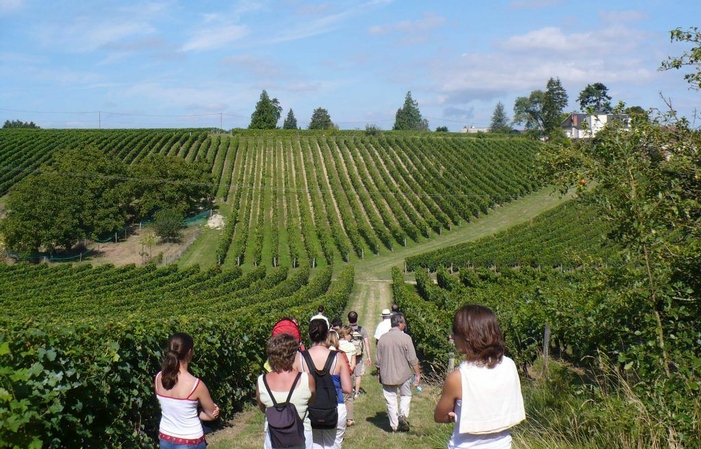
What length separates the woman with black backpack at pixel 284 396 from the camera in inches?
187

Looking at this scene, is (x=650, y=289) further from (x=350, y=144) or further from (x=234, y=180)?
(x=350, y=144)

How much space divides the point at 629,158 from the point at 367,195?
5440cm

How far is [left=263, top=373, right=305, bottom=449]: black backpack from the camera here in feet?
15.6

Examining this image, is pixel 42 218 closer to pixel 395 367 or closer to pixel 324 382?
pixel 395 367

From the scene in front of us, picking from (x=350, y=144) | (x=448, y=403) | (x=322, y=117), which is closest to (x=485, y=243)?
(x=350, y=144)

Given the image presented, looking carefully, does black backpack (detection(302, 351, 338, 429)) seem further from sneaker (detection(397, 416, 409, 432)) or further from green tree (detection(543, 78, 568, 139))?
green tree (detection(543, 78, 568, 139))

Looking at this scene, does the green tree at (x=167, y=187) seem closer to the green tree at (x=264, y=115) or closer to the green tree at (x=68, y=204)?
the green tree at (x=68, y=204)

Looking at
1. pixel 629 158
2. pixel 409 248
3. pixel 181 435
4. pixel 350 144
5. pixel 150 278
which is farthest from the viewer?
pixel 350 144

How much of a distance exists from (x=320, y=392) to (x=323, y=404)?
0.34 ft

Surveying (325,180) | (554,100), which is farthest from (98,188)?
(554,100)

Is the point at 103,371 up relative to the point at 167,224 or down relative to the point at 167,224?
up

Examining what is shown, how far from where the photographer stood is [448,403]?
3.78 m

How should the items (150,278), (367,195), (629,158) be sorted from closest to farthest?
(629,158) < (150,278) < (367,195)

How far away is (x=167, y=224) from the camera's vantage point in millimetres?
50562
